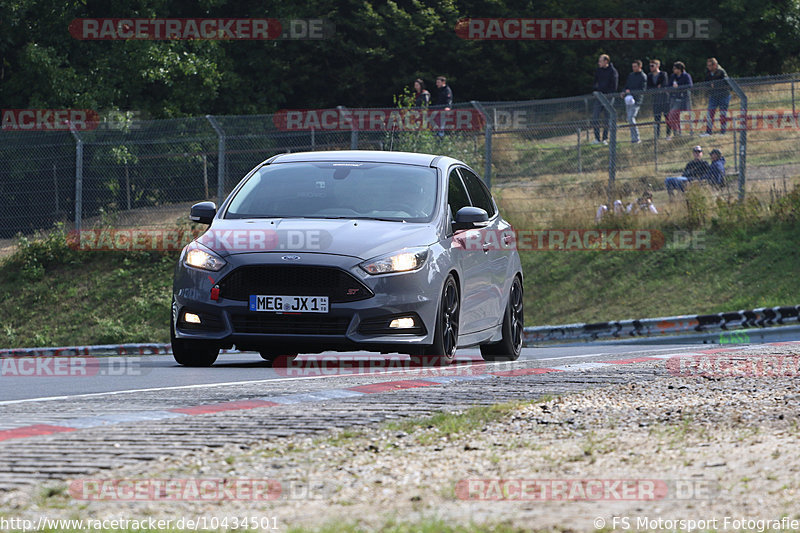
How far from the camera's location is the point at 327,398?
27.0 feet

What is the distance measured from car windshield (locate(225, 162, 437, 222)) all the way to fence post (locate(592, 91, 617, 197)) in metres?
13.4

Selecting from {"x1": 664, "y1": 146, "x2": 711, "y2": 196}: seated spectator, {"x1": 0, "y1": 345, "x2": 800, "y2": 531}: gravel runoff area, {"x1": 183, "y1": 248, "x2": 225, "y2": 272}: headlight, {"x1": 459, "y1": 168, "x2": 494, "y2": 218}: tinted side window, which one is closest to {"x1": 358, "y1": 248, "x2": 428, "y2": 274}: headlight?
{"x1": 183, "y1": 248, "x2": 225, "y2": 272}: headlight

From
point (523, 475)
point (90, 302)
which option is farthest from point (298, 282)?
point (90, 302)

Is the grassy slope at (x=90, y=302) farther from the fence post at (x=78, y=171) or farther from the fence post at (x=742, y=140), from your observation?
the fence post at (x=742, y=140)

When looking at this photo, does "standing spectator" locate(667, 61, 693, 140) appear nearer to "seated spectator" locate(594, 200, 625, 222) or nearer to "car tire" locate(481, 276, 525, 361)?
"seated spectator" locate(594, 200, 625, 222)

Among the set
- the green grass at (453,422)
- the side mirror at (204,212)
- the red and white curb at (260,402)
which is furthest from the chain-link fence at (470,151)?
the green grass at (453,422)

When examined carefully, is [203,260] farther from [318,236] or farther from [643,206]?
[643,206]

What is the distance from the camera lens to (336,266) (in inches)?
390

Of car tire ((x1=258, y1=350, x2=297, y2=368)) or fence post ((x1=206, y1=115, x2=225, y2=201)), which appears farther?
fence post ((x1=206, y1=115, x2=225, y2=201))

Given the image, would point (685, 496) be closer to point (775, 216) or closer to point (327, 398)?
point (327, 398)

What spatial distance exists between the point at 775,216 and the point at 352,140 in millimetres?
8002

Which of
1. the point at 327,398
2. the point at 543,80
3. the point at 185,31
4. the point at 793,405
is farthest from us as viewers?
the point at 543,80

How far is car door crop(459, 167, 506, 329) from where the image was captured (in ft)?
38.1

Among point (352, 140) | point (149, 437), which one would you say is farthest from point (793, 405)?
point (352, 140)
